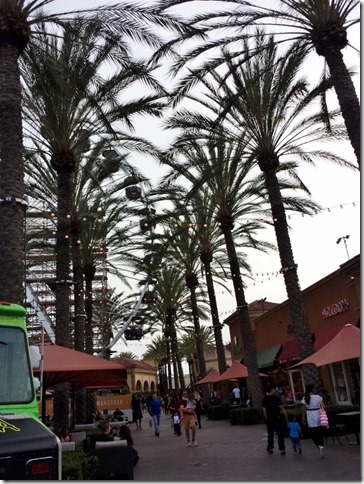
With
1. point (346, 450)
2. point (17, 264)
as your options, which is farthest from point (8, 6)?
point (346, 450)

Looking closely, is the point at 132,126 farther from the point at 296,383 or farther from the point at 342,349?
the point at 296,383

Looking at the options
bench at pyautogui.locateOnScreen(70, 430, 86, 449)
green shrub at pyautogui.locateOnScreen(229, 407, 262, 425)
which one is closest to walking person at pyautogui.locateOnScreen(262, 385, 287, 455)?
bench at pyautogui.locateOnScreen(70, 430, 86, 449)

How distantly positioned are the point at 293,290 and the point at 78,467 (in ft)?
33.3

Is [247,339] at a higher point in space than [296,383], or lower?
higher

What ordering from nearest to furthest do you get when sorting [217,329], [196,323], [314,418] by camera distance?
1. [314,418]
2. [217,329]
3. [196,323]

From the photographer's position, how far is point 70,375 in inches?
464

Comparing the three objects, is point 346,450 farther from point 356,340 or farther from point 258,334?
point 258,334

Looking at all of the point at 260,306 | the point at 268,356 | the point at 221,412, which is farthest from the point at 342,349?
the point at 260,306

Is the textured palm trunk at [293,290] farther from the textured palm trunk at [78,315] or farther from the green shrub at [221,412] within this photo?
the green shrub at [221,412]

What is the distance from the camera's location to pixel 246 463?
35.2ft

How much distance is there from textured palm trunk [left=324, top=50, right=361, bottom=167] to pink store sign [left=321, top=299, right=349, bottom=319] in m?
12.2

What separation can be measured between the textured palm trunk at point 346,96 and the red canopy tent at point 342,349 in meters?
4.60

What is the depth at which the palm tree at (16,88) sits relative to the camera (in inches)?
375

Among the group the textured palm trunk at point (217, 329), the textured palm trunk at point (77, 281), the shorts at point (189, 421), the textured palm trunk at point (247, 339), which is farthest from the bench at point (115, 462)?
the textured palm trunk at point (217, 329)
